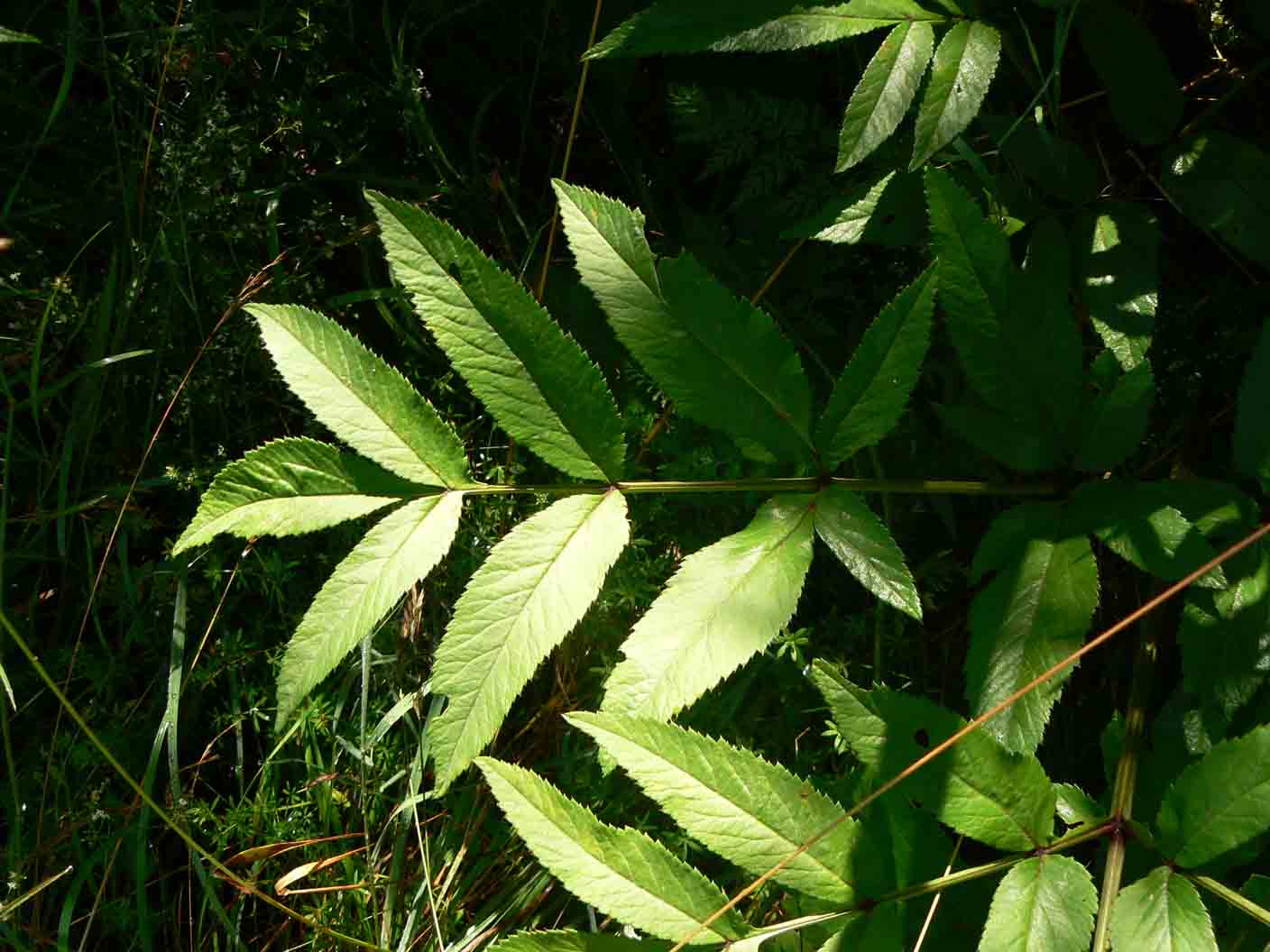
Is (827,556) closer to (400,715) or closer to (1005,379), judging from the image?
(1005,379)

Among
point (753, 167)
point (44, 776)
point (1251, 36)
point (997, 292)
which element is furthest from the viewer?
point (44, 776)

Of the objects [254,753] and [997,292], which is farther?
[254,753]

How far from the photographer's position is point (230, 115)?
234 cm

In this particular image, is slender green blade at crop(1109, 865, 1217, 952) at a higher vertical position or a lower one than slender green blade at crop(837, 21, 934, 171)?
lower

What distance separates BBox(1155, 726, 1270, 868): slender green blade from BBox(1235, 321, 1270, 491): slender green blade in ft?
1.25

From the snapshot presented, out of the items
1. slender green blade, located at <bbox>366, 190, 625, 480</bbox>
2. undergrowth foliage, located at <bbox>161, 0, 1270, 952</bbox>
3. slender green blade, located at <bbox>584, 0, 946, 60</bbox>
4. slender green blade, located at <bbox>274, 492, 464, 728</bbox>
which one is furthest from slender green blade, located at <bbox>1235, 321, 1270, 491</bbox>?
slender green blade, located at <bbox>274, 492, 464, 728</bbox>

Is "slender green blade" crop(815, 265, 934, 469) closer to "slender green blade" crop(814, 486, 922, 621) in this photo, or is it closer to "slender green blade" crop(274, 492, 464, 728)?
"slender green blade" crop(814, 486, 922, 621)

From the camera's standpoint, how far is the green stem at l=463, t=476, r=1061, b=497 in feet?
5.11

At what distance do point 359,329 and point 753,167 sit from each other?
0.86 meters

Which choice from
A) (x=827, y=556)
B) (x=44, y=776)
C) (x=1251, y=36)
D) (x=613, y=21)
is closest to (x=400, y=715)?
(x=44, y=776)

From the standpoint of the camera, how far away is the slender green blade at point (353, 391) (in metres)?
1.50

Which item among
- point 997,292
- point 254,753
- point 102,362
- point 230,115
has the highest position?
point 230,115

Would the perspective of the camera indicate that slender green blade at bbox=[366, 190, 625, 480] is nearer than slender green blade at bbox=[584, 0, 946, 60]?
Yes

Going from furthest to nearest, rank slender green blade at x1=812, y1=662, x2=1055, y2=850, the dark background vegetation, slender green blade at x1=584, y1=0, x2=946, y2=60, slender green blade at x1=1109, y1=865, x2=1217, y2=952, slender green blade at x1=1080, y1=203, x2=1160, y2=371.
A: the dark background vegetation → slender green blade at x1=1080, y1=203, x2=1160, y2=371 → slender green blade at x1=584, y1=0, x2=946, y2=60 → slender green blade at x1=812, y1=662, x2=1055, y2=850 → slender green blade at x1=1109, y1=865, x2=1217, y2=952
